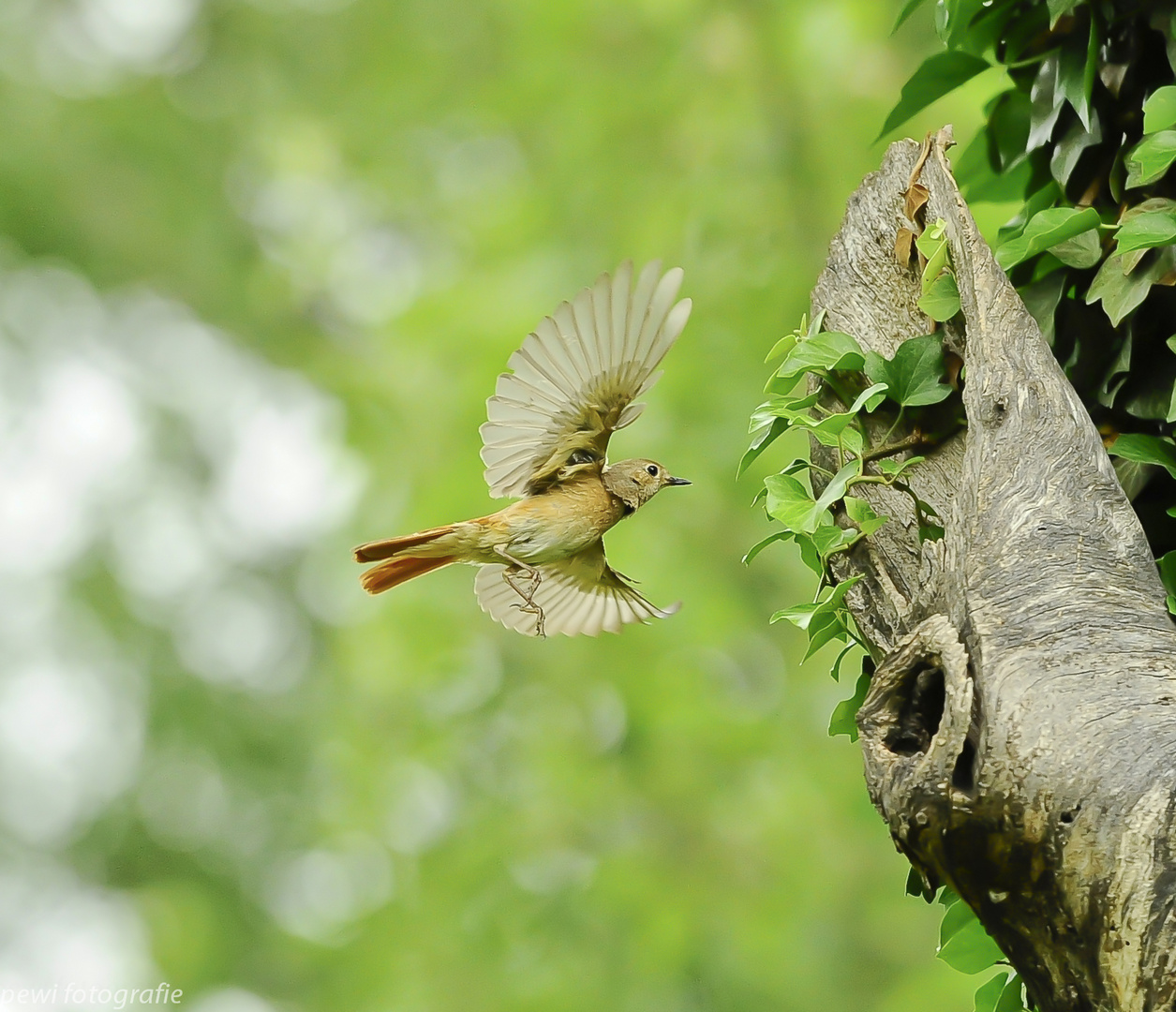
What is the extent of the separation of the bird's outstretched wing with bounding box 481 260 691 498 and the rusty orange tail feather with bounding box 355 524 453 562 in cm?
29

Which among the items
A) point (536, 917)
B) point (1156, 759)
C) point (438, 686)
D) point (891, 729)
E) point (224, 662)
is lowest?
point (1156, 759)

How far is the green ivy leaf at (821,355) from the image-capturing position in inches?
83.4

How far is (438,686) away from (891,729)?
210 inches

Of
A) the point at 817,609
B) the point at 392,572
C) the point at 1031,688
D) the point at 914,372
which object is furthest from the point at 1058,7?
the point at 392,572

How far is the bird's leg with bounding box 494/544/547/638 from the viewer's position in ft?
10.6

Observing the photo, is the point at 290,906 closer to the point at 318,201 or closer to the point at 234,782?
the point at 234,782

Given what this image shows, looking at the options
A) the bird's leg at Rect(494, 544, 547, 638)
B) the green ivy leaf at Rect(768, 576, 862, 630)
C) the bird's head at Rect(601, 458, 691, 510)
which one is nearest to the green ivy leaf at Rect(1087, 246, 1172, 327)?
the green ivy leaf at Rect(768, 576, 862, 630)

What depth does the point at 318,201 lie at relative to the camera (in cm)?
852

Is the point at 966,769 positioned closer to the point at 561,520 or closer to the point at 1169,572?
the point at 1169,572

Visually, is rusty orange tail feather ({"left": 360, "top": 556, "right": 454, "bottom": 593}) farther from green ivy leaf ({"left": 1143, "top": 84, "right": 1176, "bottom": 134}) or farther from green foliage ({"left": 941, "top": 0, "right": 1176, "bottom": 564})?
green ivy leaf ({"left": 1143, "top": 84, "right": 1176, "bottom": 134})

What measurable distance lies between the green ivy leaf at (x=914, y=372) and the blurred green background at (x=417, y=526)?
5.43 ft

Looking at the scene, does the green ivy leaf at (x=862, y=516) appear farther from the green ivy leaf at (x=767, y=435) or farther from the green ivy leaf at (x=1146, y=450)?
the green ivy leaf at (x=1146, y=450)

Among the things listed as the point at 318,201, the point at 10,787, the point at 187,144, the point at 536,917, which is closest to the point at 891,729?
the point at 536,917

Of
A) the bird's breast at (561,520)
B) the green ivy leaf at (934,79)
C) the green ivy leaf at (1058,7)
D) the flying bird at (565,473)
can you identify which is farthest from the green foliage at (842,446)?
the bird's breast at (561,520)
